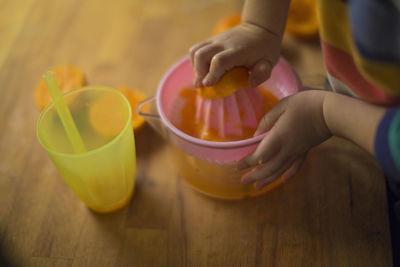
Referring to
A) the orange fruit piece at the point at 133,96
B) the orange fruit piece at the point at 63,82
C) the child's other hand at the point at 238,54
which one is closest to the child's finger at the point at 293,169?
the child's other hand at the point at 238,54

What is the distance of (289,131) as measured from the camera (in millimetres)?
473

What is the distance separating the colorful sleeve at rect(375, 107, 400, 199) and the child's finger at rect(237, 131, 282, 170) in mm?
115

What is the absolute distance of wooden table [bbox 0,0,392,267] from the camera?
1.67 ft

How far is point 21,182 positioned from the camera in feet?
1.97

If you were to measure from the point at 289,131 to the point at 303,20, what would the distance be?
355 mm

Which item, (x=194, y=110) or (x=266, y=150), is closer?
(x=266, y=150)

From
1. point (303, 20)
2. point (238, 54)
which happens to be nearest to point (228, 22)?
point (303, 20)

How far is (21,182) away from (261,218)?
1.14 ft

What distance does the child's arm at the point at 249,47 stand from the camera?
20.0 inches

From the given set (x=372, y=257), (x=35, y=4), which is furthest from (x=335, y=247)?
(x=35, y=4)

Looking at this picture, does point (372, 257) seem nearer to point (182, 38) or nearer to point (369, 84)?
point (369, 84)

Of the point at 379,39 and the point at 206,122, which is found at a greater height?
the point at 379,39

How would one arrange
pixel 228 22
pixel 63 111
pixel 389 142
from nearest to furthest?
pixel 389 142, pixel 63 111, pixel 228 22

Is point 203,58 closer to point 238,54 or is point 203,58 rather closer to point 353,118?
point 238,54
